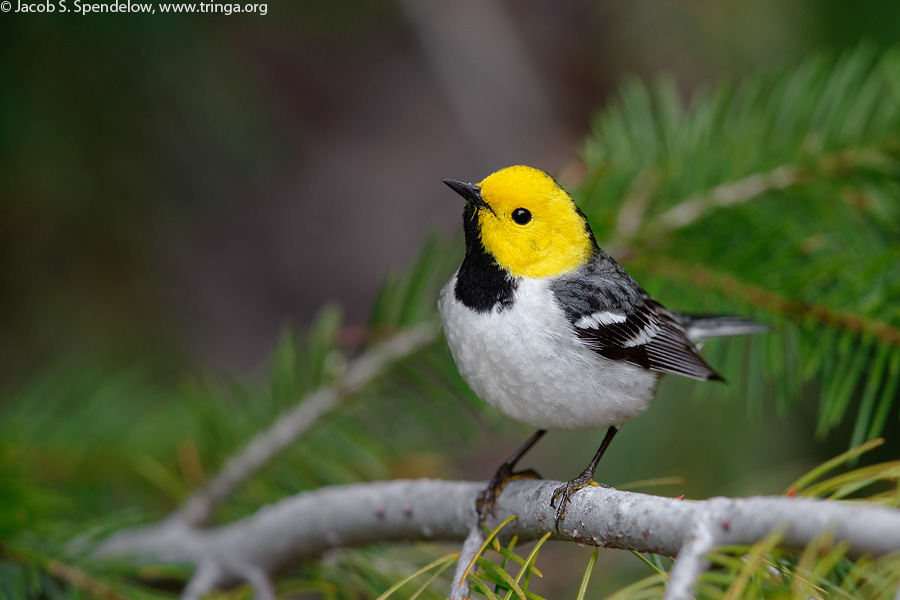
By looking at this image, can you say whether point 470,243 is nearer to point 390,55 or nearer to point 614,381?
point 614,381

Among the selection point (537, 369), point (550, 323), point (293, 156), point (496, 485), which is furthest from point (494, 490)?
point (293, 156)

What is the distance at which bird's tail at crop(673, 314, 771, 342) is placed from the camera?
202 cm

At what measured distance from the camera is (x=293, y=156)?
4.13 metres

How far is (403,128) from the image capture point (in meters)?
5.16

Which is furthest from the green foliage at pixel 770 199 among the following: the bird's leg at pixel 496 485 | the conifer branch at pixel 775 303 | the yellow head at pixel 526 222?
the bird's leg at pixel 496 485

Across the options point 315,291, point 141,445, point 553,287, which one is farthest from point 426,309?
point 315,291

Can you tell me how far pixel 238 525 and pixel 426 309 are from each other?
79 cm

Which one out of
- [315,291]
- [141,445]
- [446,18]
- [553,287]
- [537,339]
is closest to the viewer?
[537,339]

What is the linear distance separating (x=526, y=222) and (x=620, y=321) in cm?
37

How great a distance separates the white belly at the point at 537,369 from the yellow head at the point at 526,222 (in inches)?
6.1

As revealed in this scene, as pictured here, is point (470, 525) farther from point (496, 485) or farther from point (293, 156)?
point (293, 156)

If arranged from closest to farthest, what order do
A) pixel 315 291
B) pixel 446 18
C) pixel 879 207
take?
pixel 879 207 < pixel 446 18 < pixel 315 291

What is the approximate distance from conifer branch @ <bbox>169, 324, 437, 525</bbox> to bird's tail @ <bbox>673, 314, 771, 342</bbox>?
764 millimetres

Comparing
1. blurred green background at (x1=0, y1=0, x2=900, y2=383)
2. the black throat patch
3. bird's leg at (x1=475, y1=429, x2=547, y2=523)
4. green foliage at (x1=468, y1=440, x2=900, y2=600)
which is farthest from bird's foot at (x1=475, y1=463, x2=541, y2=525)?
blurred green background at (x1=0, y1=0, x2=900, y2=383)
